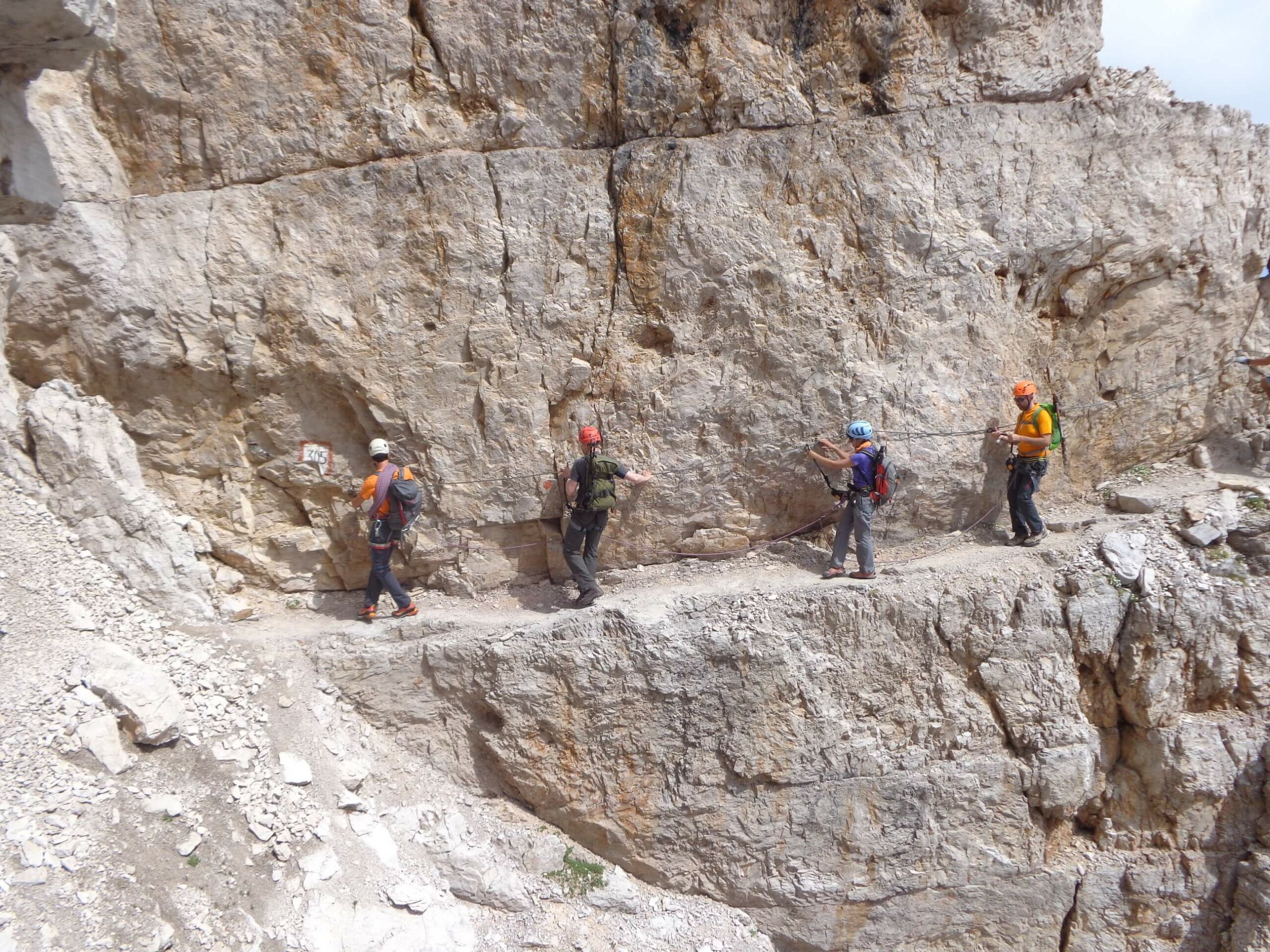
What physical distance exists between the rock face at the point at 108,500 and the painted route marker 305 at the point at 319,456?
1366mm

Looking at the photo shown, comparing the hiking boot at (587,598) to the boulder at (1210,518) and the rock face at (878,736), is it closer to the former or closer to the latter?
the rock face at (878,736)

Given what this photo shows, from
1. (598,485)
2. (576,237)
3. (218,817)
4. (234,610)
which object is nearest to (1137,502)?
(598,485)

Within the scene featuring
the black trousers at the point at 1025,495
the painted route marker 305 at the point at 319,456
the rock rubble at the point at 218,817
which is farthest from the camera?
the painted route marker 305 at the point at 319,456

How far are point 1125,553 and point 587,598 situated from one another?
5074mm

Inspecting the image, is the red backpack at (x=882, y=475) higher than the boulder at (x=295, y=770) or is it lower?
higher

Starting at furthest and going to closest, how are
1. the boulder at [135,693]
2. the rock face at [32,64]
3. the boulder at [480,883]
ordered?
the boulder at [480,883] → the boulder at [135,693] → the rock face at [32,64]

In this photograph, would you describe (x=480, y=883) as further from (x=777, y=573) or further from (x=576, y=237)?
(x=576, y=237)

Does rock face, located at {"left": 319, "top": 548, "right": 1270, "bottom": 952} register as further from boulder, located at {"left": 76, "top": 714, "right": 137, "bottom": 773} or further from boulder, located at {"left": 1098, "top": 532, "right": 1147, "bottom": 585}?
boulder, located at {"left": 76, "top": 714, "right": 137, "bottom": 773}

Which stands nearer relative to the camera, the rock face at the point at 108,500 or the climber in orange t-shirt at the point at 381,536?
the rock face at the point at 108,500

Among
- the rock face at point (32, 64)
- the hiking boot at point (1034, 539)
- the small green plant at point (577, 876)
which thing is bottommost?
the small green plant at point (577, 876)

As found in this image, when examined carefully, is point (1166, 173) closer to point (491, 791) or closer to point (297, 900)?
point (491, 791)

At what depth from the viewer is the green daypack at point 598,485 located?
22.6 feet

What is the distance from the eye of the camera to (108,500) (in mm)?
6777

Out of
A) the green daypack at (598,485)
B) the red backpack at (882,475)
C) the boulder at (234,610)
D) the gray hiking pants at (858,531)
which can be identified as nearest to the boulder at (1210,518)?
the red backpack at (882,475)
